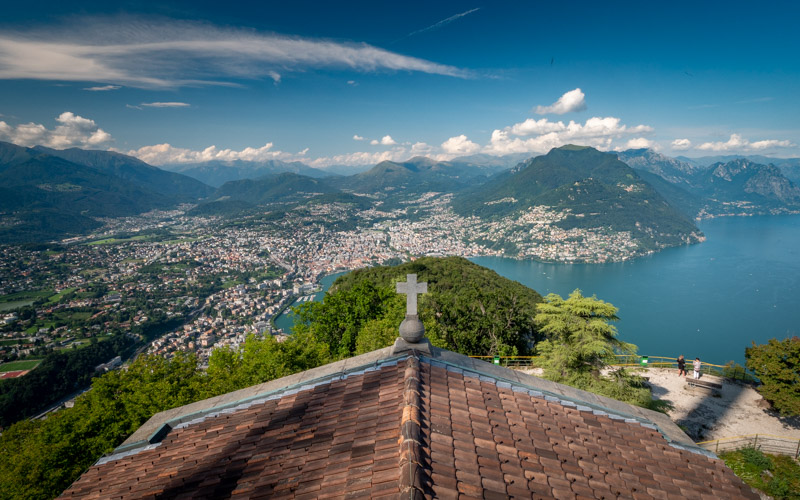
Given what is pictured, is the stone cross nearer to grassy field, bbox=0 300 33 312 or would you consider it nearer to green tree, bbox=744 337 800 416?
green tree, bbox=744 337 800 416

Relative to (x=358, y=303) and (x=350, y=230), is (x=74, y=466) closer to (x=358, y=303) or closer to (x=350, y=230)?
(x=358, y=303)

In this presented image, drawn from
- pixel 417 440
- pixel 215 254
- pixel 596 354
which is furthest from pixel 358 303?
pixel 215 254

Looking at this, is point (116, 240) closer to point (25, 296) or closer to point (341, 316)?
point (25, 296)

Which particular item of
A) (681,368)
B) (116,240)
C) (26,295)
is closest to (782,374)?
(681,368)

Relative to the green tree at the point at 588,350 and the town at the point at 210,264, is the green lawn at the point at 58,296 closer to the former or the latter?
the town at the point at 210,264

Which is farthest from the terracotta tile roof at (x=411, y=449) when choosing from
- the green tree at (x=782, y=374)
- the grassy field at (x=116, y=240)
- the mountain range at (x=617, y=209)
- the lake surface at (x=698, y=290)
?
the grassy field at (x=116, y=240)

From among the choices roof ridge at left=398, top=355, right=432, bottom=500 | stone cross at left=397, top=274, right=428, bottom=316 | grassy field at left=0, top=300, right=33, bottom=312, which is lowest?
grassy field at left=0, top=300, right=33, bottom=312

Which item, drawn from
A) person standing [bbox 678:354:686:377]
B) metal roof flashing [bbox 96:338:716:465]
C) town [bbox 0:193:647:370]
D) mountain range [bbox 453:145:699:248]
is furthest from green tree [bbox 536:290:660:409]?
mountain range [bbox 453:145:699:248]

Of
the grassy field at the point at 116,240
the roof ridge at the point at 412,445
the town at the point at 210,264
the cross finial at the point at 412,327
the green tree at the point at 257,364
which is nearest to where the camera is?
the roof ridge at the point at 412,445
